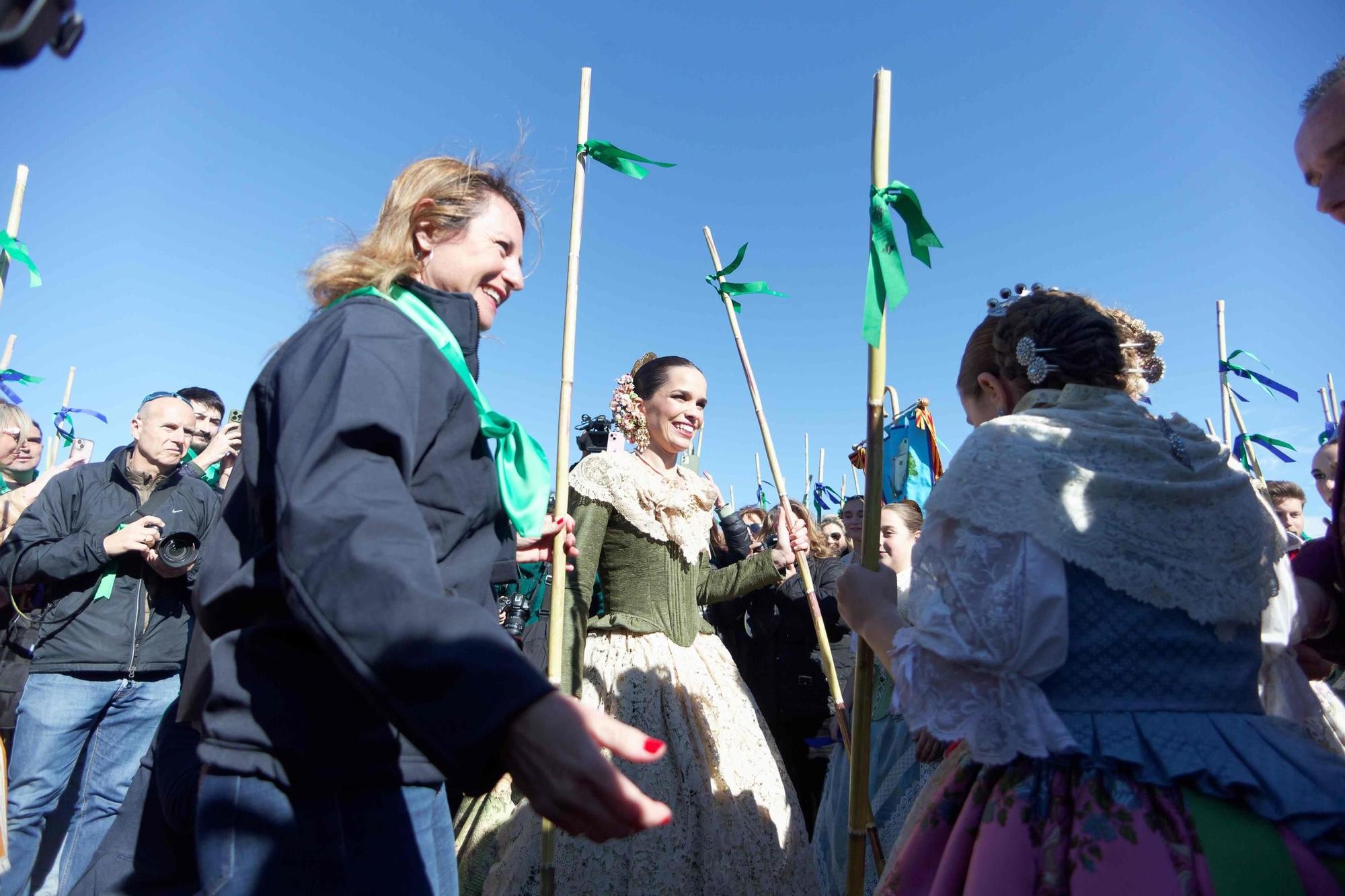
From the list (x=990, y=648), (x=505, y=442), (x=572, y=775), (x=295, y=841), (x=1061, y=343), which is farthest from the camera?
(x=1061, y=343)

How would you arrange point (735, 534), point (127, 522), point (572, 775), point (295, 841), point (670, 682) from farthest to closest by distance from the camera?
point (735, 534), point (127, 522), point (670, 682), point (295, 841), point (572, 775)

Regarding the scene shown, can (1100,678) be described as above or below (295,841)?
above

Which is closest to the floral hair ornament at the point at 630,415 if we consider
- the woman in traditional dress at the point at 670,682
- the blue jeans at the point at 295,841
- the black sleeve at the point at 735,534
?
the woman in traditional dress at the point at 670,682

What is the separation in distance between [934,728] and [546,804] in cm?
95

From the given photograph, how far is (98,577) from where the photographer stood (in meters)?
3.73

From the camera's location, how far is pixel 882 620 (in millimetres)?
1792

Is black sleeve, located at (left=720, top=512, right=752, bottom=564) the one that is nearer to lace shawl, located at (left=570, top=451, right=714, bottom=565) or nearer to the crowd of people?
lace shawl, located at (left=570, top=451, right=714, bottom=565)

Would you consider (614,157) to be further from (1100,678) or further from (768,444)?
(1100,678)

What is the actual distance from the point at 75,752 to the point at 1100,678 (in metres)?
4.09

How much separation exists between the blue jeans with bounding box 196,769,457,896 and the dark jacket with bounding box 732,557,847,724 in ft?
13.5

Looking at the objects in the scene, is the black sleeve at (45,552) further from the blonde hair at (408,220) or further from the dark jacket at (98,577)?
the blonde hair at (408,220)

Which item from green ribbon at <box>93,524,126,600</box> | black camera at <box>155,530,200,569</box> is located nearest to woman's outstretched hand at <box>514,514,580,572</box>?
black camera at <box>155,530,200,569</box>

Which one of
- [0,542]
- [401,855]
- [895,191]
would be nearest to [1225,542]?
[895,191]

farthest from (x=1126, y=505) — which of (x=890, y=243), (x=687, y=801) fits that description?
(x=687, y=801)
